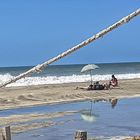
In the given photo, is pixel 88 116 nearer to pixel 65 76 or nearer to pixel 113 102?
pixel 113 102

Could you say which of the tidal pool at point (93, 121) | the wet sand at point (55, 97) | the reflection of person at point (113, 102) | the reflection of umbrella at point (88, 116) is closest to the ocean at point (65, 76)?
the wet sand at point (55, 97)

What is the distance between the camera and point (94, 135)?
55.0 ft

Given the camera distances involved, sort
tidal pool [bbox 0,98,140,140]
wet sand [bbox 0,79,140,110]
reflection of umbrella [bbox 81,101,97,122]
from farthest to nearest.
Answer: wet sand [bbox 0,79,140,110] < reflection of umbrella [bbox 81,101,97,122] < tidal pool [bbox 0,98,140,140]

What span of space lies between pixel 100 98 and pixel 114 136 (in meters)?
16.1

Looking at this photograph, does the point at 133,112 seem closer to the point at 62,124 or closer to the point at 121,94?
the point at 62,124

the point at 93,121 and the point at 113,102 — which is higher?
the point at 113,102

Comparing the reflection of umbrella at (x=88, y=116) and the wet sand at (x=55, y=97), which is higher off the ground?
the wet sand at (x=55, y=97)

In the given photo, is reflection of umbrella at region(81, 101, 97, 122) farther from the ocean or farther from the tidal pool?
the ocean

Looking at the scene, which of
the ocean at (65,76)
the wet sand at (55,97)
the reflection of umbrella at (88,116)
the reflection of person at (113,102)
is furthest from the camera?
the ocean at (65,76)

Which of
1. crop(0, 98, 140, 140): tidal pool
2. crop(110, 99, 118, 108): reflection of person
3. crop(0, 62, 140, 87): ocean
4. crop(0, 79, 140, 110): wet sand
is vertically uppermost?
crop(0, 62, 140, 87): ocean

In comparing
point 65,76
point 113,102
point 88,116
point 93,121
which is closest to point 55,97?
point 113,102

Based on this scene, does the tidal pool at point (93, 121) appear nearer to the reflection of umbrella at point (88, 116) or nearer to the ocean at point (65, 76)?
the reflection of umbrella at point (88, 116)

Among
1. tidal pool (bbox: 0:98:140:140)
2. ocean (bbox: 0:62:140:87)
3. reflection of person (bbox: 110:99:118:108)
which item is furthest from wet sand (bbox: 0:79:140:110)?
tidal pool (bbox: 0:98:140:140)

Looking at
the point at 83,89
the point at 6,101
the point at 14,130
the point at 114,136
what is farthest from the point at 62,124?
the point at 83,89
